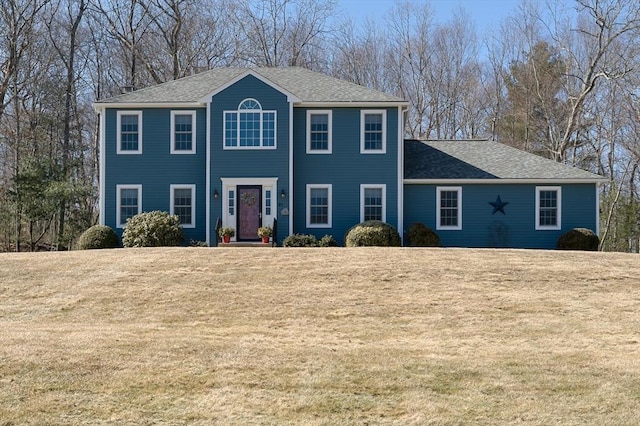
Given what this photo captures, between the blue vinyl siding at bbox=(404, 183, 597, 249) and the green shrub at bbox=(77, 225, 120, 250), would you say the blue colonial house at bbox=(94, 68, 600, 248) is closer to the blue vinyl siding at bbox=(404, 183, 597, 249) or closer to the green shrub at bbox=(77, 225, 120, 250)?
the blue vinyl siding at bbox=(404, 183, 597, 249)

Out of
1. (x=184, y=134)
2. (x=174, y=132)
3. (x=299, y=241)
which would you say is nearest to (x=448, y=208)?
(x=299, y=241)

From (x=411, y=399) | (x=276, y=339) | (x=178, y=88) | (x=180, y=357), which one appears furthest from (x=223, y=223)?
(x=411, y=399)

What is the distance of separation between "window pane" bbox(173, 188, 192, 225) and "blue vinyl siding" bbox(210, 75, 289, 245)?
1.12 metres

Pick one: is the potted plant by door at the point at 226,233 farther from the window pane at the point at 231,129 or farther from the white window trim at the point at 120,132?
the white window trim at the point at 120,132

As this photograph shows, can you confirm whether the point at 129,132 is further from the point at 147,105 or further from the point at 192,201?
the point at 192,201

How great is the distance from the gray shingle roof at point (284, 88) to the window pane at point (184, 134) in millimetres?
701

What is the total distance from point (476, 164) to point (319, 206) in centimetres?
649

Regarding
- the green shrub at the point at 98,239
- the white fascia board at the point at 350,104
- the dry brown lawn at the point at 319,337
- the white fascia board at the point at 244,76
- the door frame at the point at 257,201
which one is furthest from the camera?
the white fascia board at the point at 350,104

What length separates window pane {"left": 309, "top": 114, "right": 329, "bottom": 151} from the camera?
28.3 metres

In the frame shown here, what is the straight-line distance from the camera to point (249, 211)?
91.1 feet

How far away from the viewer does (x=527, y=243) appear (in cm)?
2853

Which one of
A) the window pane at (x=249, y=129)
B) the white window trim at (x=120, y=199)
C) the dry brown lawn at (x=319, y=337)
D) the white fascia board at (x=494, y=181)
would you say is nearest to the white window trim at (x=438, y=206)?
the white fascia board at (x=494, y=181)

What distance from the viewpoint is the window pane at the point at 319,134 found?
1113 inches

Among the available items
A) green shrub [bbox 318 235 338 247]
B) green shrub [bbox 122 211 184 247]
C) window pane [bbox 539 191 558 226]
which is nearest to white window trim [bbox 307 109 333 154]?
green shrub [bbox 318 235 338 247]
